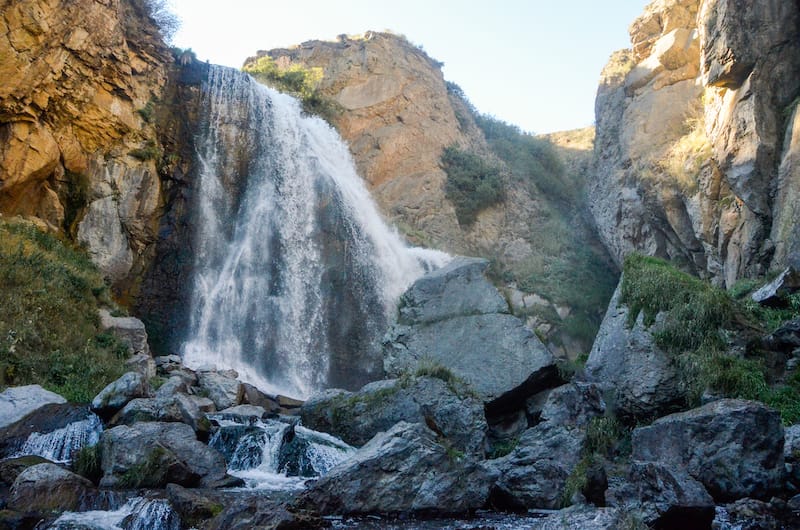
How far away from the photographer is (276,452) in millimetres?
9727

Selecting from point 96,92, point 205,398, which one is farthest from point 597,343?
point 96,92

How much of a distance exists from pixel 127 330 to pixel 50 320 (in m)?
1.92

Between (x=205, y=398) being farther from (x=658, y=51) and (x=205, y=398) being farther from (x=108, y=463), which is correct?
(x=658, y=51)

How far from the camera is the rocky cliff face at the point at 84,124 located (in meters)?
16.2

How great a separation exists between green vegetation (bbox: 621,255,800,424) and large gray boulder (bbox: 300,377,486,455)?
4.00 meters

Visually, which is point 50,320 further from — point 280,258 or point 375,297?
point 375,297

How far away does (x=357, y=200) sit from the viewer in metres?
25.2

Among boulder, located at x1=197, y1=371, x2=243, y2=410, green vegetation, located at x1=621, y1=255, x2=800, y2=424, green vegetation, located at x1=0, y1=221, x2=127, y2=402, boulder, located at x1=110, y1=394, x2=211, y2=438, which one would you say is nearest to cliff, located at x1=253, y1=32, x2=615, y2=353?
green vegetation, located at x1=621, y1=255, x2=800, y2=424

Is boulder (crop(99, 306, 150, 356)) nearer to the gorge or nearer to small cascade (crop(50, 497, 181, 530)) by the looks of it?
the gorge

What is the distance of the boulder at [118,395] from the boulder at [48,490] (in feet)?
8.58

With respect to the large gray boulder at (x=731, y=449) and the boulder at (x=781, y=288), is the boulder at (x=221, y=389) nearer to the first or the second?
the large gray boulder at (x=731, y=449)

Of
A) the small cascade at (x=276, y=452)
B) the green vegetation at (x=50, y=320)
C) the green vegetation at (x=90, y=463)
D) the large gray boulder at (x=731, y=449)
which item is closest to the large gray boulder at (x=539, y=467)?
the large gray boulder at (x=731, y=449)

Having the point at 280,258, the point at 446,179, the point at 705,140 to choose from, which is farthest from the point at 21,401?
the point at 446,179

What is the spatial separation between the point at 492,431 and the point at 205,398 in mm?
6212
